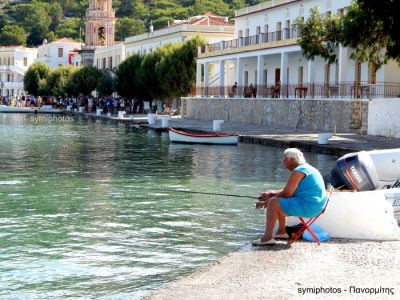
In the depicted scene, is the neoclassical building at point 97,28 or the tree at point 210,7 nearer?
the neoclassical building at point 97,28

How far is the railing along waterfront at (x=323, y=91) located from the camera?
129 feet

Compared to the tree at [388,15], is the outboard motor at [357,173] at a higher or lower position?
lower

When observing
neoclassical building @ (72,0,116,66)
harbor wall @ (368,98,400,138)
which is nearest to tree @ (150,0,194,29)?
neoclassical building @ (72,0,116,66)

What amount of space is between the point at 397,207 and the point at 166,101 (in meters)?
62.6

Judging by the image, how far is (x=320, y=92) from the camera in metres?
43.8

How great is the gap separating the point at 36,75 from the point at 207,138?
3396 inches

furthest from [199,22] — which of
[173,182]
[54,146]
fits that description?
[173,182]

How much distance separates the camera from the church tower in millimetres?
118438

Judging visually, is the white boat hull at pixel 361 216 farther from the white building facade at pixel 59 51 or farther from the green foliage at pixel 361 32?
the white building facade at pixel 59 51

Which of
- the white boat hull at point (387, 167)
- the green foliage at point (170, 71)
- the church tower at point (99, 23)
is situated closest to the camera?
the white boat hull at point (387, 167)

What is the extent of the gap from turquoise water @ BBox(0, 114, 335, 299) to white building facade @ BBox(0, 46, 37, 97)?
411 ft

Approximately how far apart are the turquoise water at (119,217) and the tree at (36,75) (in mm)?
89739

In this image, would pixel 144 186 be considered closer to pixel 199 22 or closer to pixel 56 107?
pixel 199 22

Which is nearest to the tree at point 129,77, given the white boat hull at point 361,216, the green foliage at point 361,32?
the green foliage at point 361,32
